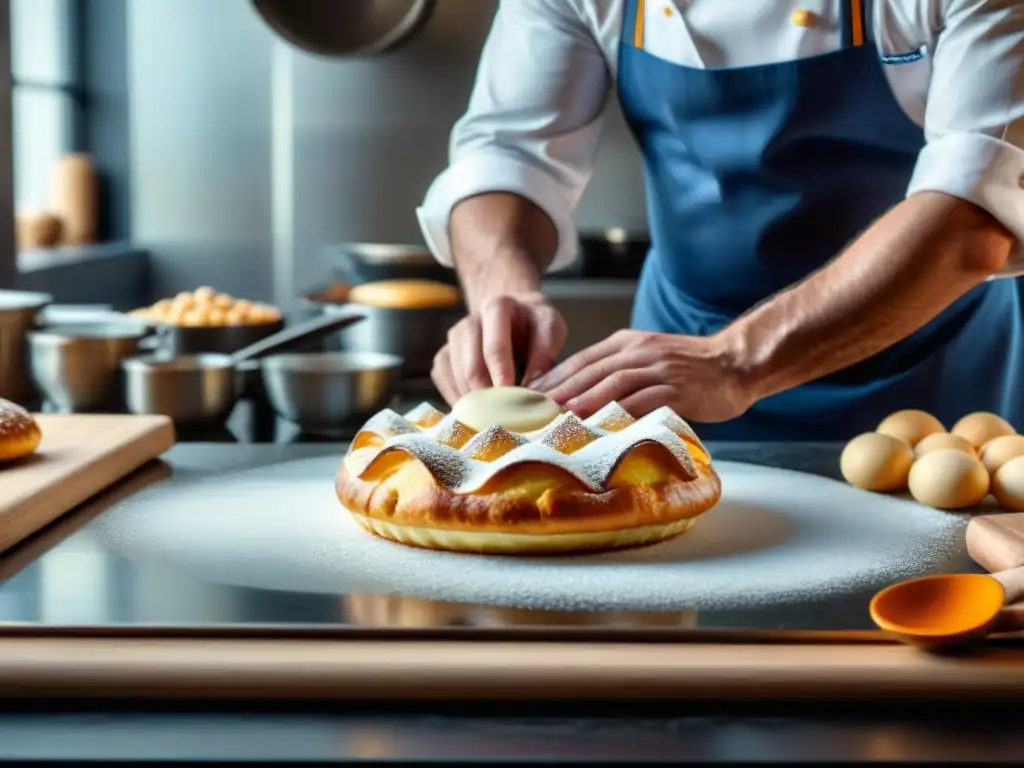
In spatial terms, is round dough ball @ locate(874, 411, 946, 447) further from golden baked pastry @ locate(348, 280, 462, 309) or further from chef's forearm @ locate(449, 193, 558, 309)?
golden baked pastry @ locate(348, 280, 462, 309)

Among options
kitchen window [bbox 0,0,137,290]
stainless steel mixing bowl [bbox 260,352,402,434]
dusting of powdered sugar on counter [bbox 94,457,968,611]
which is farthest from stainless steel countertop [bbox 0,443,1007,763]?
kitchen window [bbox 0,0,137,290]

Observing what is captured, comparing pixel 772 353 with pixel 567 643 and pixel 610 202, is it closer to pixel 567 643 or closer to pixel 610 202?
pixel 567 643

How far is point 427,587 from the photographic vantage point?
0.91 metres

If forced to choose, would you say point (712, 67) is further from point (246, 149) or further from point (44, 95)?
point (44, 95)

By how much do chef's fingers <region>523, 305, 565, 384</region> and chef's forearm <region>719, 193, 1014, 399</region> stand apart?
0.61 ft

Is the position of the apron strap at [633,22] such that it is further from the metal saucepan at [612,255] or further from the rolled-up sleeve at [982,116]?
the metal saucepan at [612,255]

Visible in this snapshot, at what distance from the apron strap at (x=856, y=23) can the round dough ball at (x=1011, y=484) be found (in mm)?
712

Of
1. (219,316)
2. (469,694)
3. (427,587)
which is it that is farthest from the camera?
(219,316)

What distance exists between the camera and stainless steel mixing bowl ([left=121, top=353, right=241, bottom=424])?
160 cm

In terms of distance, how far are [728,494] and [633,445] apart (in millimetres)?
244

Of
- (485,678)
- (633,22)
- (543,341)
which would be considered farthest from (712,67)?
(485,678)

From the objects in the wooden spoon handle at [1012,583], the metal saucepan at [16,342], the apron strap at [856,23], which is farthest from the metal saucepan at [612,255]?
the wooden spoon handle at [1012,583]

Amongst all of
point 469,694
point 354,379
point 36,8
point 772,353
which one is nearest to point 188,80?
point 36,8

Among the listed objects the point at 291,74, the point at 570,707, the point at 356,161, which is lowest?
the point at 570,707
